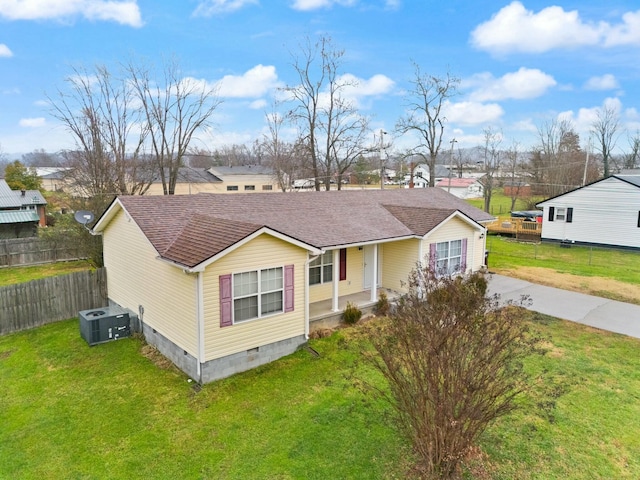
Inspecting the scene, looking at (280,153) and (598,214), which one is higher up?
(280,153)

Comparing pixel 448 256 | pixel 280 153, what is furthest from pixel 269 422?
pixel 280 153

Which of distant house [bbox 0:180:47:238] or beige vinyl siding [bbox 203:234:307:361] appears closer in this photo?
beige vinyl siding [bbox 203:234:307:361]

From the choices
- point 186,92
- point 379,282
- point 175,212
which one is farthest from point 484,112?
point 175,212

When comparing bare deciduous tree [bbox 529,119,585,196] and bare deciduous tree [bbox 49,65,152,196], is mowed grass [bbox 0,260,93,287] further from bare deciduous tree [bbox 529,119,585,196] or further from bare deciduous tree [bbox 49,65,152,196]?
bare deciduous tree [bbox 529,119,585,196]

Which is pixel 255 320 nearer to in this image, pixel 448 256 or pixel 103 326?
pixel 103 326

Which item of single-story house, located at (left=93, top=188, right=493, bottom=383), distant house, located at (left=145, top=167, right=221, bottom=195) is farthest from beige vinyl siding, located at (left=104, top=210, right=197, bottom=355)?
distant house, located at (left=145, top=167, right=221, bottom=195)

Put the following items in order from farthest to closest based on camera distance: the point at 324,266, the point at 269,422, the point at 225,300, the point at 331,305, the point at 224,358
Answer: the point at 324,266 < the point at 331,305 < the point at 224,358 < the point at 225,300 < the point at 269,422
